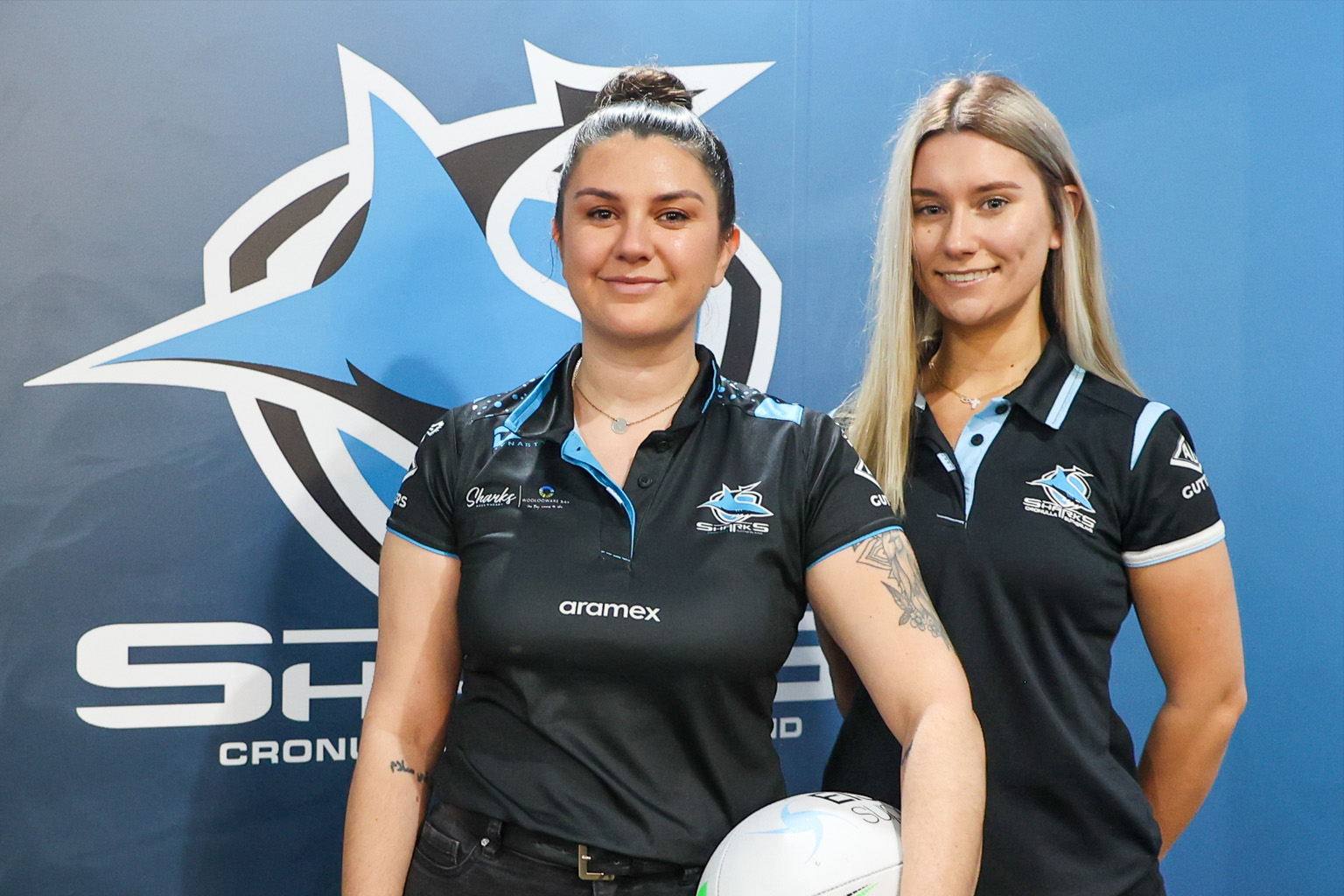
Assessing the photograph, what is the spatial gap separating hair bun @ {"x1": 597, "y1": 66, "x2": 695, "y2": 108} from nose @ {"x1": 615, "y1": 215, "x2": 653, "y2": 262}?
21 cm

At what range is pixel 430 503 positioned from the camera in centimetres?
137

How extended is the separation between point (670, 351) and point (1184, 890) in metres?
1.68

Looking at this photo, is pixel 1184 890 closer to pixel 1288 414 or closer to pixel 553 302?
pixel 1288 414

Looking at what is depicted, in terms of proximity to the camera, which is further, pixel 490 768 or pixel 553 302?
pixel 553 302

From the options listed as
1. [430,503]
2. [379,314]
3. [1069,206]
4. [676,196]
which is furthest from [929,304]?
[379,314]

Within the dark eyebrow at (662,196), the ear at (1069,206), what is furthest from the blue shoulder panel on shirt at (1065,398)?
the dark eyebrow at (662,196)

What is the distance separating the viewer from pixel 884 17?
6.93ft

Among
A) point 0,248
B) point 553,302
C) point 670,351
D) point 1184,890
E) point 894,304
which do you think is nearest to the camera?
point 670,351

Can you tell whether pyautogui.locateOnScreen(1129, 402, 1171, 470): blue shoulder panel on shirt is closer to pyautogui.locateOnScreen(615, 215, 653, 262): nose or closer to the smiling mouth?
the smiling mouth

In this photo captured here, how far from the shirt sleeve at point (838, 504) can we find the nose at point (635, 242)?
0.31m

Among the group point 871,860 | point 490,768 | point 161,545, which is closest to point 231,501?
point 161,545

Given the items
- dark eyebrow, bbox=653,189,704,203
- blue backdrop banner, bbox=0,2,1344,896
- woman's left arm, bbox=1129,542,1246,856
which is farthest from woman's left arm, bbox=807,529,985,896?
blue backdrop banner, bbox=0,2,1344,896

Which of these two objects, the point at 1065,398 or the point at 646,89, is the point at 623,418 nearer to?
the point at 646,89

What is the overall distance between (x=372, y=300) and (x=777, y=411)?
876mm
